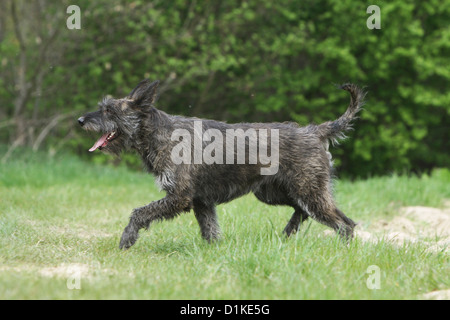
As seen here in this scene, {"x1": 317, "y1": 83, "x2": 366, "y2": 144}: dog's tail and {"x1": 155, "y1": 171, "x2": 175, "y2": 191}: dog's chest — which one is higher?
{"x1": 317, "y1": 83, "x2": 366, "y2": 144}: dog's tail

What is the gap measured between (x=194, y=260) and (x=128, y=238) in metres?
0.85

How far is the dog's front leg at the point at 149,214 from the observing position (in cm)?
550

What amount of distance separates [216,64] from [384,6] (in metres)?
4.64

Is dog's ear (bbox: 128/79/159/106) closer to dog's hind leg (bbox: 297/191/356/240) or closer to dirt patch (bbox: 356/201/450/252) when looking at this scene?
dog's hind leg (bbox: 297/191/356/240)

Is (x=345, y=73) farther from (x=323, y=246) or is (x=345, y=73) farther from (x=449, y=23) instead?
(x=323, y=246)

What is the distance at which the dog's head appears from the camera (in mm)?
5793

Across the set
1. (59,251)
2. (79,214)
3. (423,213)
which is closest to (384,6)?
(423,213)

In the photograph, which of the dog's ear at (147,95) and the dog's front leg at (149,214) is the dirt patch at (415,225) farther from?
the dog's ear at (147,95)

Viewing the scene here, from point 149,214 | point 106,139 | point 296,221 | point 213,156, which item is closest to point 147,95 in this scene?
point 106,139

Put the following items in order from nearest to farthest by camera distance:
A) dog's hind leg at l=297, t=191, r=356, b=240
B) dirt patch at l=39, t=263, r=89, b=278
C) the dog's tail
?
dirt patch at l=39, t=263, r=89, b=278, dog's hind leg at l=297, t=191, r=356, b=240, the dog's tail

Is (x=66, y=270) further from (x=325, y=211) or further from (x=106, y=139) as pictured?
(x=325, y=211)

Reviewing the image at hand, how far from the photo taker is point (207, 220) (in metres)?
6.01

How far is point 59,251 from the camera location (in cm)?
538

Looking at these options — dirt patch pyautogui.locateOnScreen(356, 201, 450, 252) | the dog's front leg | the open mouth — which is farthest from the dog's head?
dirt patch pyautogui.locateOnScreen(356, 201, 450, 252)
